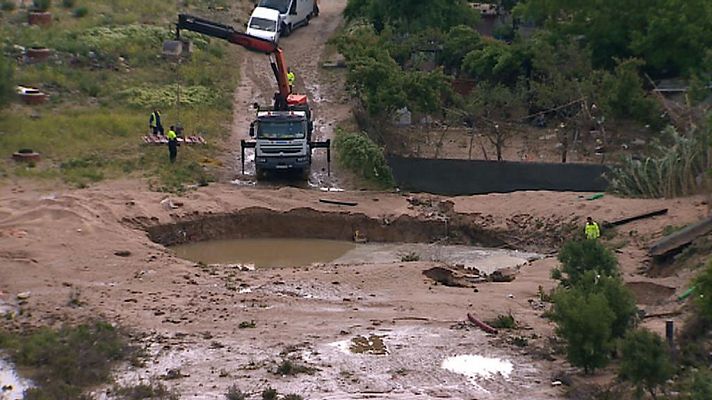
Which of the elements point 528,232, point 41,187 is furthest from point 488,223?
point 41,187

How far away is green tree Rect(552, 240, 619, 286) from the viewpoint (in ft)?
78.3

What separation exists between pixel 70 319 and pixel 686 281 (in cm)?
1299

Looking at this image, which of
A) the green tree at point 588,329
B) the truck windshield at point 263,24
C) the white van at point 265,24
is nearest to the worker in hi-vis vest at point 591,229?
the green tree at point 588,329

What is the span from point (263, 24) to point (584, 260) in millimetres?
32433

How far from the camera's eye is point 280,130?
118 ft

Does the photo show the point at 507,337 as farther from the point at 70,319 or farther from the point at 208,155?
the point at 208,155

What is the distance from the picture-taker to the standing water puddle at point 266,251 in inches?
1246

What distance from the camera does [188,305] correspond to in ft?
84.9

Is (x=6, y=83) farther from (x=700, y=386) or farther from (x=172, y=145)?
(x=700, y=386)

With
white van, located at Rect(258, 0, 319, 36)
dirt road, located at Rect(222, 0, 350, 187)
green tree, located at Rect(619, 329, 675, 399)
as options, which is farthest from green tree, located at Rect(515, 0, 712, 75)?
green tree, located at Rect(619, 329, 675, 399)

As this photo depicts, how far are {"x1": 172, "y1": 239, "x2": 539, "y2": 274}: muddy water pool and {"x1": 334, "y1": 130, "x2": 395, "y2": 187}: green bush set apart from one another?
11.2 feet

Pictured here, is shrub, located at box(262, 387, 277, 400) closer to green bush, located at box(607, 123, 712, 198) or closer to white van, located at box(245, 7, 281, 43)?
green bush, located at box(607, 123, 712, 198)

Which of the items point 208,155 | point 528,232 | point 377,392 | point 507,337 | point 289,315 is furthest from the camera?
point 208,155

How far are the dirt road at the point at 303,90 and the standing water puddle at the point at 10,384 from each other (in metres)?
15.5
